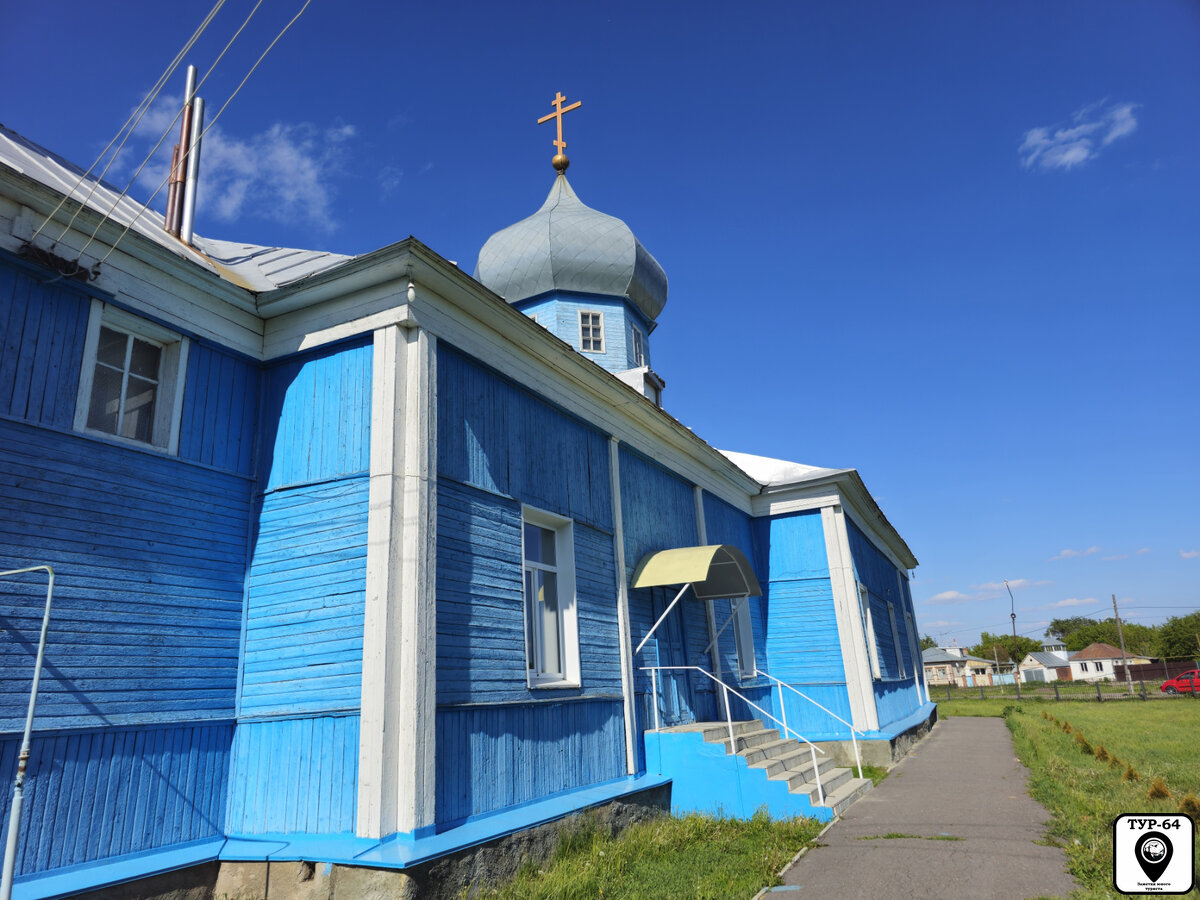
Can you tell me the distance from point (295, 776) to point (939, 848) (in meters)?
5.76

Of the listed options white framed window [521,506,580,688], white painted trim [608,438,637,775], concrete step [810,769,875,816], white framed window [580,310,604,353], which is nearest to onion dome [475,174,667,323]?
white framed window [580,310,604,353]

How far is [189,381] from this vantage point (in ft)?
22.4

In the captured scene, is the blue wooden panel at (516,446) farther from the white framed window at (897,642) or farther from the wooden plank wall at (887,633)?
the white framed window at (897,642)

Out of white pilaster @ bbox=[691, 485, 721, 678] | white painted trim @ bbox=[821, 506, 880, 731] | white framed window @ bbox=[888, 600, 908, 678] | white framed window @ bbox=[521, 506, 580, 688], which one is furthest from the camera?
white framed window @ bbox=[888, 600, 908, 678]

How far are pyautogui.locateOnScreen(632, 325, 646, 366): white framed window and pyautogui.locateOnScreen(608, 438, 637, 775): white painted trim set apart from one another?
6.06m

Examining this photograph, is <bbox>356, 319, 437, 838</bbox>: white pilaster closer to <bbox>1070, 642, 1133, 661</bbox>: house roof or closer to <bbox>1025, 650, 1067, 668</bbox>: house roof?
<bbox>1070, 642, 1133, 661</bbox>: house roof

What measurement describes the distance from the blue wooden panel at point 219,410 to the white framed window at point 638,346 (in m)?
9.61

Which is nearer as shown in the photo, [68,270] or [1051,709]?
[68,270]

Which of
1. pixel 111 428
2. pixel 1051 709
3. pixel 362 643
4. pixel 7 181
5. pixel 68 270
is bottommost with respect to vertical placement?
pixel 1051 709

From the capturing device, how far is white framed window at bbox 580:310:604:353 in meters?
15.8

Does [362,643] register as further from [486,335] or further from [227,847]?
[486,335]

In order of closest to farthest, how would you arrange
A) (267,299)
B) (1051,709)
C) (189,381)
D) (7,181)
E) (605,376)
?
(7,181), (189,381), (267,299), (605,376), (1051,709)

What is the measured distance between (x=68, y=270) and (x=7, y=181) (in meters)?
0.67

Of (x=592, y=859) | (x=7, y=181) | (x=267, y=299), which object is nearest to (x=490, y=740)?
(x=592, y=859)
